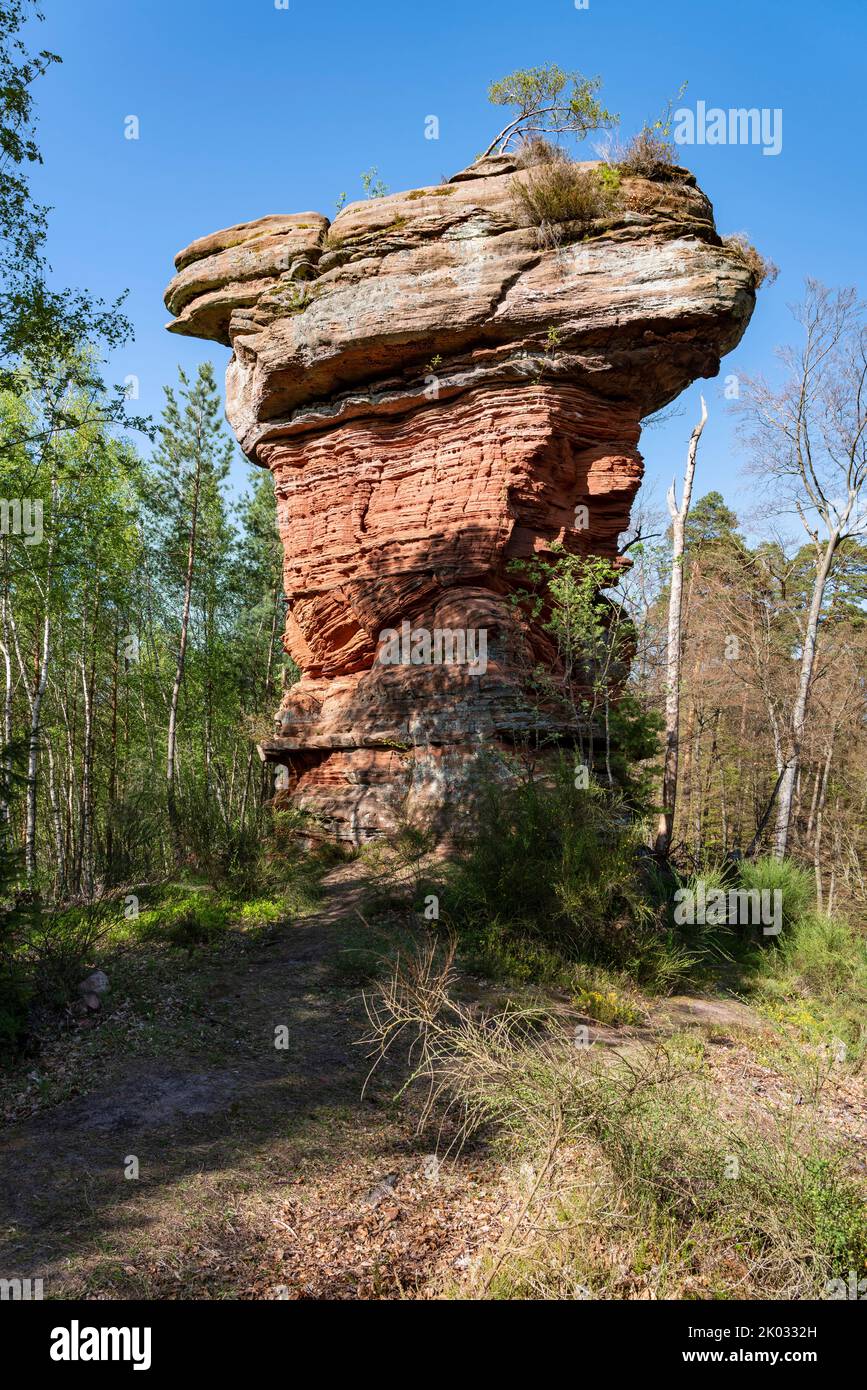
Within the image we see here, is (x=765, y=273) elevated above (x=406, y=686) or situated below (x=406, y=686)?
above

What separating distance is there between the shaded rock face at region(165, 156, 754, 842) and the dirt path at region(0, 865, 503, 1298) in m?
5.91

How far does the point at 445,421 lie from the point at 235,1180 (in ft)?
38.4

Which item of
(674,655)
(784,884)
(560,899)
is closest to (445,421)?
(674,655)

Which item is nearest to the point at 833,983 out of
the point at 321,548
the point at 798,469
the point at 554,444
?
the point at 554,444

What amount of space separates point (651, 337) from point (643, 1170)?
11.8m

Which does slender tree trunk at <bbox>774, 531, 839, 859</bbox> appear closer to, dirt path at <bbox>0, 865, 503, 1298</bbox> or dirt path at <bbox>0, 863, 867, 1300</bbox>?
dirt path at <bbox>0, 863, 867, 1300</bbox>

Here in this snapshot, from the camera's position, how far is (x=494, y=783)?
34.1 ft

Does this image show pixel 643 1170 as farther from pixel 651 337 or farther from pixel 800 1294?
pixel 651 337

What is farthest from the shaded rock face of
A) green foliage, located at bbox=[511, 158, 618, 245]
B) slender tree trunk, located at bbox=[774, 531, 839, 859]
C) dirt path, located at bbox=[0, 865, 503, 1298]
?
slender tree trunk, located at bbox=[774, 531, 839, 859]

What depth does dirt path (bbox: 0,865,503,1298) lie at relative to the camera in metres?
3.87

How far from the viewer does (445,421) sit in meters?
13.4

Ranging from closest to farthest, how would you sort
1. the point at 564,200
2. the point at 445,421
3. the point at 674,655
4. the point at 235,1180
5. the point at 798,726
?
the point at 235,1180 → the point at 564,200 → the point at 445,421 → the point at 674,655 → the point at 798,726

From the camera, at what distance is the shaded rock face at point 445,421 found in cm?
1198

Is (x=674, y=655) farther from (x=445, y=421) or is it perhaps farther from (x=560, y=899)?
(x=560, y=899)
